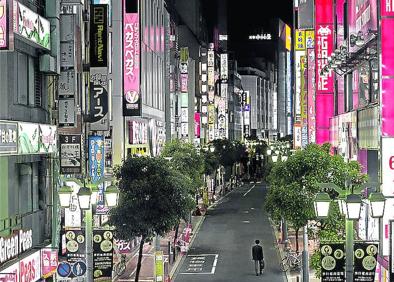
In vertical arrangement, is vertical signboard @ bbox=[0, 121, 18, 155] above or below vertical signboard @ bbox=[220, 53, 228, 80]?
below

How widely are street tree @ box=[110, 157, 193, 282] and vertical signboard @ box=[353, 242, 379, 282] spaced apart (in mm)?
14032

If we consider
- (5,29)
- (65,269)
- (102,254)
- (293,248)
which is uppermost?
(5,29)

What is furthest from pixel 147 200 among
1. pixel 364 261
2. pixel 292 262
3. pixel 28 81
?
pixel 364 261

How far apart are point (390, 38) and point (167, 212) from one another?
35.9ft

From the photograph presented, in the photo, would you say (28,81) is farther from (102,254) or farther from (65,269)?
(65,269)

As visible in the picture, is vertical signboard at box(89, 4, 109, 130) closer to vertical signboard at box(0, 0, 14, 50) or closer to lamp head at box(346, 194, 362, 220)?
vertical signboard at box(0, 0, 14, 50)

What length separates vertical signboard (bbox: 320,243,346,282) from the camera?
22578 millimetres

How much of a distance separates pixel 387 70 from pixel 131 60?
23.5 meters

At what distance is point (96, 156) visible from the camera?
139ft

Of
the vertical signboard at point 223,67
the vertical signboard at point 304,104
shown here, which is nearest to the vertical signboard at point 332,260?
the vertical signboard at point 304,104

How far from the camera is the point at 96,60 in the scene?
135 ft

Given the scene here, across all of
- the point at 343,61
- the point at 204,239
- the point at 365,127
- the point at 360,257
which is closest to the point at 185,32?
the point at 204,239

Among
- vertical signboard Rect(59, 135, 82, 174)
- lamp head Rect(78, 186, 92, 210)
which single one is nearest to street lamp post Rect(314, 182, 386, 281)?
lamp head Rect(78, 186, 92, 210)

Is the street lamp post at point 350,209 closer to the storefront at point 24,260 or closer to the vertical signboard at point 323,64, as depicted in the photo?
the storefront at point 24,260
